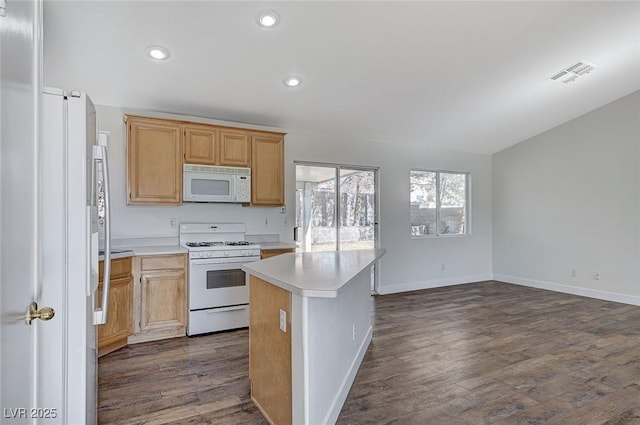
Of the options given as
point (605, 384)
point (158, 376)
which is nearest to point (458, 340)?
point (605, 384)

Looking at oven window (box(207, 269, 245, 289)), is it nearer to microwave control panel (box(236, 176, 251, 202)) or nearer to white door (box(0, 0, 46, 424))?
microwave control panel (box(236, 176, 251, 202))

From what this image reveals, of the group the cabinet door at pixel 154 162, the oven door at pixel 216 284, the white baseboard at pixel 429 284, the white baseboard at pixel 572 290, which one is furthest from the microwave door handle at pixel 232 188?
the white baseboard at pixel 572 290

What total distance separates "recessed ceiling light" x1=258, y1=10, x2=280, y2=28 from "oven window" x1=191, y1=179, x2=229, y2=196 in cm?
185

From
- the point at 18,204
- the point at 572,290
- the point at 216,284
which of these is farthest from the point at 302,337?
the point at 572,290

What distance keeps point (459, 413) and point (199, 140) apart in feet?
11.5

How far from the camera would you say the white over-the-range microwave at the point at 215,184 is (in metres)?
3.98

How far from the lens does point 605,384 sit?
2654 millimetres

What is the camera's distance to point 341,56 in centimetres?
339

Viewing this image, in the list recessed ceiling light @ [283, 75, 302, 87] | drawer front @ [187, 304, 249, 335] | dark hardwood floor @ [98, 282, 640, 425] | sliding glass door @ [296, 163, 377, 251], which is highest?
recessed ceiling light @ [283, 75, 302, 87]

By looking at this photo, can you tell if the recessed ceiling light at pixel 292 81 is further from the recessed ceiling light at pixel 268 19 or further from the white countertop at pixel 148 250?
the white countertop at pixel 148 250

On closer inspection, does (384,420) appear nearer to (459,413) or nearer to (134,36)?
(459,413)

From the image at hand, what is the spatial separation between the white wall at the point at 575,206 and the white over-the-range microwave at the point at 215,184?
500 centimetres

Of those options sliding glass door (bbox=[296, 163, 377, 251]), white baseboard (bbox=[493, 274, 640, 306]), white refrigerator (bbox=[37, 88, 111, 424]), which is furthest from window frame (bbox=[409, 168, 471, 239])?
white refrigerator (bbox=[37, 88, 111, 424])

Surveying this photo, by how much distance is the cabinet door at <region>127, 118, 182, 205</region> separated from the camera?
3.70m
